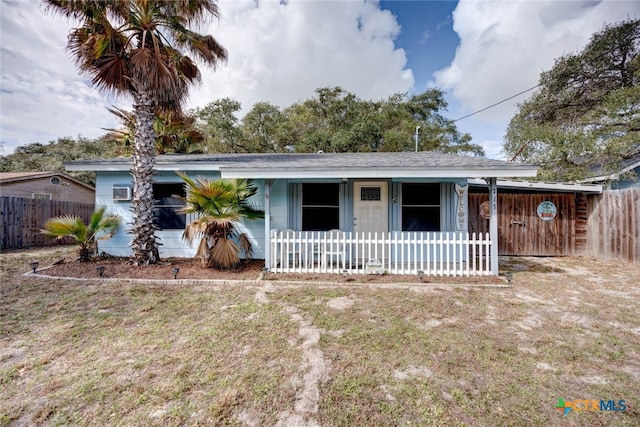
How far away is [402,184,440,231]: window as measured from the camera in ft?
24.5

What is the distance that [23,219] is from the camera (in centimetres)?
1042

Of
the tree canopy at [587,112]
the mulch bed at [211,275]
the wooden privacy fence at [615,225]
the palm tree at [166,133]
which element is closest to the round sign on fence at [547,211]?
the wooden privacy fence at [615,225]

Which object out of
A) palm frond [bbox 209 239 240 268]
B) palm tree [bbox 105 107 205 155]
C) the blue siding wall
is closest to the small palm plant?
the blue siding wall

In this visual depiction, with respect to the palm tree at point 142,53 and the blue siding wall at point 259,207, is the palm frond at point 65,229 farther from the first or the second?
the palm tree at point 142,53

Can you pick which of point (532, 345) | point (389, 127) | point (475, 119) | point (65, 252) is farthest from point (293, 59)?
point (532, 345)

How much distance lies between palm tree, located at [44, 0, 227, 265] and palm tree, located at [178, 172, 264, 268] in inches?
50.9

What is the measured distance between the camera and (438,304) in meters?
4.59

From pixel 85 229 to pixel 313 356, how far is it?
23.5 ft

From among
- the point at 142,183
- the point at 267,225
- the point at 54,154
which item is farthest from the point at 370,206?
the point at 54,154

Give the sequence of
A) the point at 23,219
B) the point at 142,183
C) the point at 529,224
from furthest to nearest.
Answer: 1. the point at 23,219
2. the point at 529,224
3. the point at 142,183

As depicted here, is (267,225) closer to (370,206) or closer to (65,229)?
(370,206)

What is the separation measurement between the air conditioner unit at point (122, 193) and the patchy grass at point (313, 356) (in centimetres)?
317

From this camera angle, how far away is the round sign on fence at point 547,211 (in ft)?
29.7

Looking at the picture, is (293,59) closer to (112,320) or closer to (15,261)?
(15,261)
